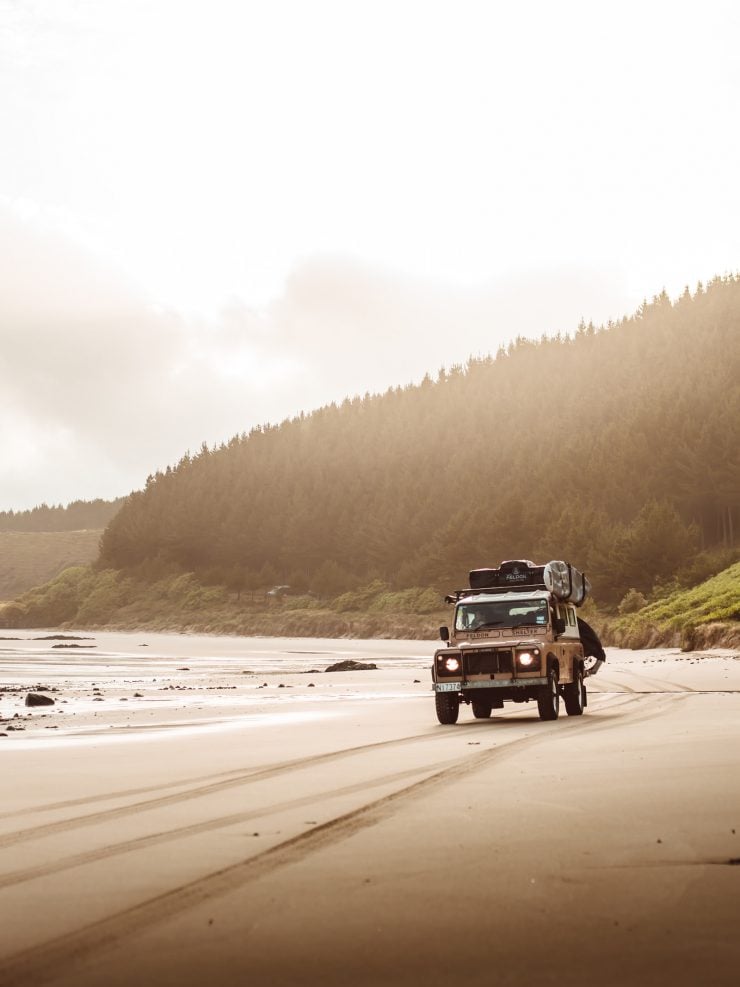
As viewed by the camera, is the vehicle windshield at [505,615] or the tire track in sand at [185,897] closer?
the tire track in sand at [185,897]

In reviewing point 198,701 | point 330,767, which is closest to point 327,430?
point 198,701

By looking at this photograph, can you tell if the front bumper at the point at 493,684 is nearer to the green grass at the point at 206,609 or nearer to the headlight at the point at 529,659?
the headlight at the point at 529,659

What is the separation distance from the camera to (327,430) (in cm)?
16850

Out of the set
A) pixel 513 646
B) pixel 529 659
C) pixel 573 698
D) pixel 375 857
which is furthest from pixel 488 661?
pixel 375 857

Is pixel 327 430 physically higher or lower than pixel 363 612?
higher

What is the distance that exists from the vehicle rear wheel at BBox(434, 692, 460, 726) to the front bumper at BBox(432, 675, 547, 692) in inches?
6.0

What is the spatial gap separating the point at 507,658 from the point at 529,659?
0.41 m

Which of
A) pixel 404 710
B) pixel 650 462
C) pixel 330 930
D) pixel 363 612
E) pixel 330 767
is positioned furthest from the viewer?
pixel 363 612

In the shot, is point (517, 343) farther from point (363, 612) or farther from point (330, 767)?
point (330, 767)

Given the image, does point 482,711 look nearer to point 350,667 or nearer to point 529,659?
point 529,659

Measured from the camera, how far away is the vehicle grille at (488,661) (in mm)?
20578

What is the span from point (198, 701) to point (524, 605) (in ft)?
35.4

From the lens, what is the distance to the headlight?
20.4m

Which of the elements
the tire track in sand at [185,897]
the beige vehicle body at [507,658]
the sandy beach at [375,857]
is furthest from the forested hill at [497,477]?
the tire track in sand at [185,897]
